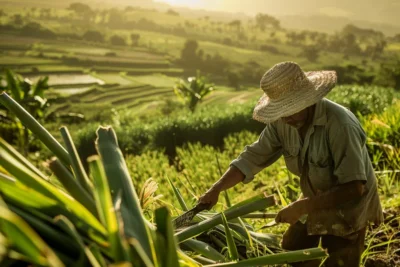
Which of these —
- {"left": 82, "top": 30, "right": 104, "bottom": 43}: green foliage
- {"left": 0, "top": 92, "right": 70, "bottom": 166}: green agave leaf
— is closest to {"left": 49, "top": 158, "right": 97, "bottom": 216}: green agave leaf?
{"left": 0, "top": 92, "right": 70, "bottom": 166}: green agave leaf

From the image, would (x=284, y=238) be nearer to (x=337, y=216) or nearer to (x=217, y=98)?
(x=337, y=216)

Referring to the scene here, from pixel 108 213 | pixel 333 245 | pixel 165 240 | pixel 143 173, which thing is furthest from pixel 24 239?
pixel 143 173

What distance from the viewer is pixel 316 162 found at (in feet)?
6.00

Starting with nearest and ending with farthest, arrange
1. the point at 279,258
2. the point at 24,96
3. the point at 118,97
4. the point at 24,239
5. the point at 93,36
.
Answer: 1. the point at 24,239
2. the point at 279,258
3. the point at 24,96
4. the point at 118,97
5. the point at 93,36

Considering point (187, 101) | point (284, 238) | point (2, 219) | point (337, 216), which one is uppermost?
point (2, 219)

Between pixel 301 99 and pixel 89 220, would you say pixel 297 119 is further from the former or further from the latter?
pixel 89 220

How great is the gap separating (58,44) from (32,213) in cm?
7292

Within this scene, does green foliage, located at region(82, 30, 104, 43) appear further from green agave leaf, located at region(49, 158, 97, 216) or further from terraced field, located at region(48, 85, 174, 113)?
green agave leaf, located at region(49, 158, 97, 216)

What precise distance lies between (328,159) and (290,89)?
32 cm

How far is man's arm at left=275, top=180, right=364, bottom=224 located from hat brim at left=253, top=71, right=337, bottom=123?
13.0 inches

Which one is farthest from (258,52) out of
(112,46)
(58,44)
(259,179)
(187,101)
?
(259,179)

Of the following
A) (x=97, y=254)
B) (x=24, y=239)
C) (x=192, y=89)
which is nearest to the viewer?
(x=24, y=239)

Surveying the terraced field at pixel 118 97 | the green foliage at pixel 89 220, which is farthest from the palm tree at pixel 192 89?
the terraced field at pixel 118 97

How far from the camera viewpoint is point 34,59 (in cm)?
5250
